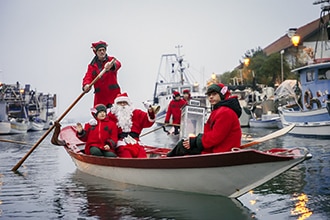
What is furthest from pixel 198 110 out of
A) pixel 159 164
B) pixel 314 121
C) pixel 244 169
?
pixel 314 121

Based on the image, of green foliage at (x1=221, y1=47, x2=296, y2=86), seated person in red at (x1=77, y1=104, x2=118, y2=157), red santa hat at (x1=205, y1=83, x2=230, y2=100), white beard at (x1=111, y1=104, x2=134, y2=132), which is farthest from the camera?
green foliage at (x1=221, y1=47, x2=296, y2=86)

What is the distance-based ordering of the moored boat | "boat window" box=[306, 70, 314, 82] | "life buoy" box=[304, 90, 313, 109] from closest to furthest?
the moored boat
"boat window" box=[306, 70, 314, 82]
"life buoy" box=[304, 90, 313, 109]

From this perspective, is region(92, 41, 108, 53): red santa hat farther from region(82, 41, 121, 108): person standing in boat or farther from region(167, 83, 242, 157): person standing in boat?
region(167, 83, 242, 157): person standing in boat

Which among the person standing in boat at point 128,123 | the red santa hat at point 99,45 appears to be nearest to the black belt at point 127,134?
the person standing in boat at point 128,123

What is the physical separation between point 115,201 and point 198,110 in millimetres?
4492

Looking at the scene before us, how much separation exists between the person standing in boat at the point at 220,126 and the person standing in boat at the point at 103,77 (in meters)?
4.28

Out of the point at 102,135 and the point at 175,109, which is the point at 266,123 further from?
the point at 102,135

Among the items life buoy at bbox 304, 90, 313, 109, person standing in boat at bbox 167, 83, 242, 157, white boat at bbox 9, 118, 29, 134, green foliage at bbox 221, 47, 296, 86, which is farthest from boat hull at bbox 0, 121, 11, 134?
person standing in boat at bbox 167, 83, 242, 157

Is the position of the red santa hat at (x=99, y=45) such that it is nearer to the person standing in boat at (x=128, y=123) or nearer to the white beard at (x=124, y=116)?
the person standing in boat at (x=128, y=123)

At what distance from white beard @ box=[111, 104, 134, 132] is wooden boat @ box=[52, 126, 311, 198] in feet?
3.65

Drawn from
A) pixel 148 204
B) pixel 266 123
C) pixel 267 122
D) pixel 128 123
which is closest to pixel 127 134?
pixel 128 123

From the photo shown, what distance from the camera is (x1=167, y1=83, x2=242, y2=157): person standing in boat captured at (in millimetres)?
6953

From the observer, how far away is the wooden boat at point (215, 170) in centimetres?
656

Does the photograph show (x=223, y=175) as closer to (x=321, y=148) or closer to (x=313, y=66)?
(x=321, y=148)
